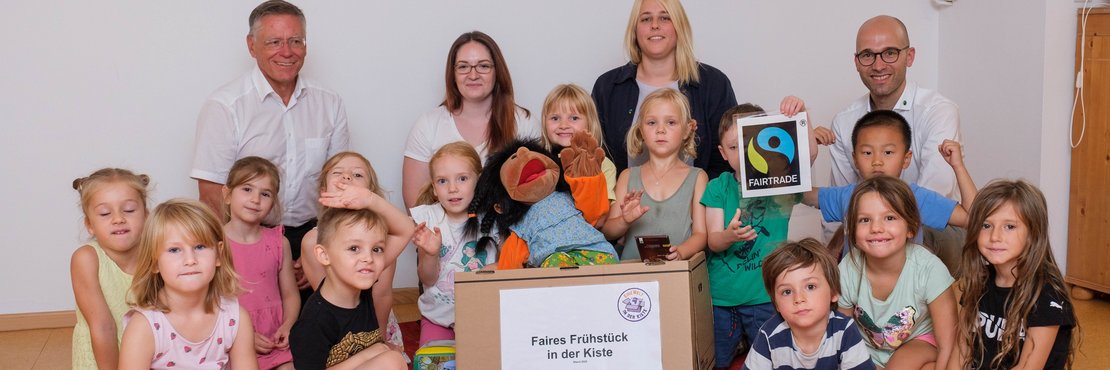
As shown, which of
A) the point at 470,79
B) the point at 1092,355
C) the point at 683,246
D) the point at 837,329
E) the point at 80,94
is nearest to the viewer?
the point at 837,329

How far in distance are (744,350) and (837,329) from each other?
0.95m

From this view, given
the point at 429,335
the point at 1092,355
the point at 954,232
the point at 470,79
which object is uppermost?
the point at 470,79

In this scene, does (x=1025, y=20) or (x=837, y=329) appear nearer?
(x=837, y=329)

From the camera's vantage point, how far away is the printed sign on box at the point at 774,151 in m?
3.18

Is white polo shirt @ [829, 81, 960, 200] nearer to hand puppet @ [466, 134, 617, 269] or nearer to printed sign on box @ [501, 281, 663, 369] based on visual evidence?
hand puppet @ [466, 134, 617, 269]

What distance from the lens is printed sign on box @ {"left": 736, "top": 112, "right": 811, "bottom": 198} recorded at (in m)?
3.18

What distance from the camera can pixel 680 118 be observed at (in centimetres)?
338

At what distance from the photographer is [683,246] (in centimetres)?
328

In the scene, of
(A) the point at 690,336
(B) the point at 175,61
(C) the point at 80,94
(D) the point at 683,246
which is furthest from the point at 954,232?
(C) the point at 80,94

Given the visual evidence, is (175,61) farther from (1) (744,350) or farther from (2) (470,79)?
(1) (744,350)

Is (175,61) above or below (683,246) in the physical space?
above

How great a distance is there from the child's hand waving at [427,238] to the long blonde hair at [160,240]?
621 mm

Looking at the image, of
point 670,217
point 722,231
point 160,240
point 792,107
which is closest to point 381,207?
point 160,240

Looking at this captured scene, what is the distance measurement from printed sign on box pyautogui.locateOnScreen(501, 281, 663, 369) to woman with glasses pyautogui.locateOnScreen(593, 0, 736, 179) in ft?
3.50
